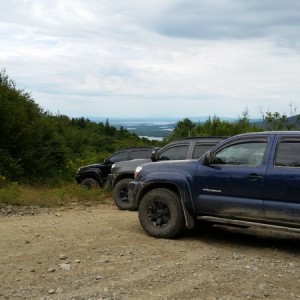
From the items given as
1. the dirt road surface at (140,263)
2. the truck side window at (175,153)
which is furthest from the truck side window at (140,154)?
the dirt road surface at (140,263)

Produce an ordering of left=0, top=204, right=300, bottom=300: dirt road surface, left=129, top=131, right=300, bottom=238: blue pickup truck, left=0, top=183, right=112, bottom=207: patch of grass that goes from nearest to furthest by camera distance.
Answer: left=0, top=204, right=300, bottom=300: dirt road surface, left=129, top=131, right=300, bottom=238: blue pickup truck, left=0, top=183, right=112, bottom=207: patch of grass

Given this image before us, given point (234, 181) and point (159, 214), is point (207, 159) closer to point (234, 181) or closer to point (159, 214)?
point (234, 181)

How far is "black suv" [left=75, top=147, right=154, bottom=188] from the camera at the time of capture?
15164 mm

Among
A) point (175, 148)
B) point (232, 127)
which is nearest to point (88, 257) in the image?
point (175, 148)

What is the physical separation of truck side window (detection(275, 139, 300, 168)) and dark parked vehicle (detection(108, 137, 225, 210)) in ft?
13.6

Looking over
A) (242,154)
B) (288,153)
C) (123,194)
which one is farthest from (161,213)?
(123,194)

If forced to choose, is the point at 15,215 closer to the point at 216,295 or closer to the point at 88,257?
the point at 88,257

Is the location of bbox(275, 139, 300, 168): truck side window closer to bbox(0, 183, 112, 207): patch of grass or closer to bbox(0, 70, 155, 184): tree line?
bbox(0, 183, 112, 207): patch of grass

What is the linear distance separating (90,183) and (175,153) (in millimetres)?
6523

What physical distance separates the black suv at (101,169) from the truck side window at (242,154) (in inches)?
304

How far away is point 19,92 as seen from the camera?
2820 centimetres

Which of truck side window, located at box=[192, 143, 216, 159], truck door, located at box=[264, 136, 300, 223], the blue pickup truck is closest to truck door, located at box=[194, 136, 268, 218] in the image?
the blue pickup truck

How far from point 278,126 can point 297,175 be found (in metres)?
16.5

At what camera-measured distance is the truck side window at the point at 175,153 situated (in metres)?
11.3
